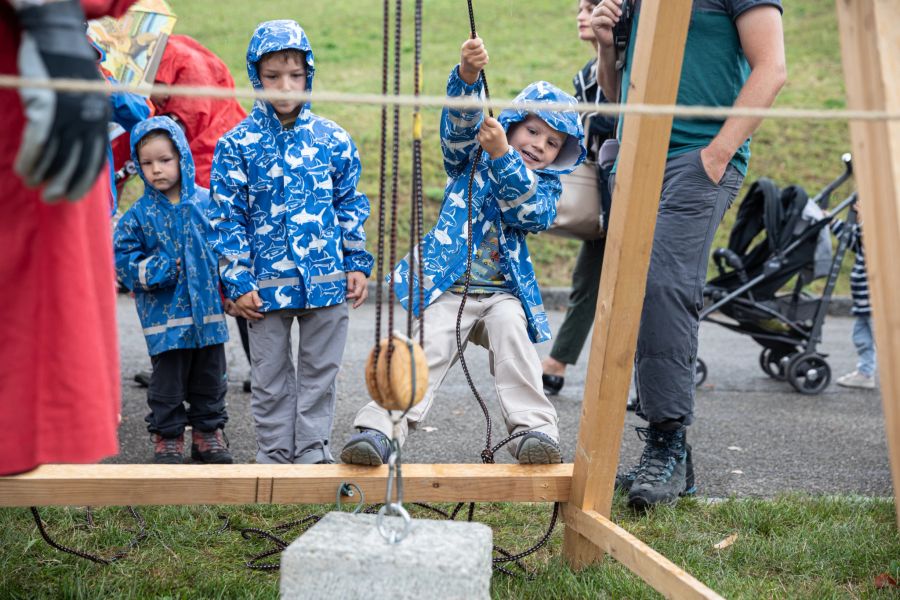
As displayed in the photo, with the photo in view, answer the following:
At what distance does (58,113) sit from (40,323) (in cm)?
39

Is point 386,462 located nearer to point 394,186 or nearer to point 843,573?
point 394,186

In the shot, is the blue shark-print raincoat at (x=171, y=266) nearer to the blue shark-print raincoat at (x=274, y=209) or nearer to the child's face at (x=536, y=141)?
the blue shark-print raincoat at (x=274, y=209)

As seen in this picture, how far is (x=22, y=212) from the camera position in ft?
5.38

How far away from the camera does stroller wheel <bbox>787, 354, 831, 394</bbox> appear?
5352mm

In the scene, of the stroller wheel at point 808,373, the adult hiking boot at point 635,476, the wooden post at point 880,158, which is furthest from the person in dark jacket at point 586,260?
the wooden post at point 880,158

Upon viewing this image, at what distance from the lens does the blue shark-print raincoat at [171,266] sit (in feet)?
11.9

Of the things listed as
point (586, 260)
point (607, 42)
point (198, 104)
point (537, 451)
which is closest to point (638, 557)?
point (537, 451)

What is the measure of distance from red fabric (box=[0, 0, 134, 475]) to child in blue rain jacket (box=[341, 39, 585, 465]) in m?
1.05

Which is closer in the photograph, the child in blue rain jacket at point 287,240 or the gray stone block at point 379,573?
the gray stone block at point 379,573

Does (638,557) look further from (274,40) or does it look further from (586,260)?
(586,260)

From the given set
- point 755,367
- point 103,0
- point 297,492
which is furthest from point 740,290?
point 103,0

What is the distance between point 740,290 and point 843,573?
297 centimetres

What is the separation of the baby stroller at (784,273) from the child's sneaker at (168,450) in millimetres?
3051

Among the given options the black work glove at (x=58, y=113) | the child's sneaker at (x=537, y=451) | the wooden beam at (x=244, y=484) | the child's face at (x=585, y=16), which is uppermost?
the child's face at (x=585, y=16)
